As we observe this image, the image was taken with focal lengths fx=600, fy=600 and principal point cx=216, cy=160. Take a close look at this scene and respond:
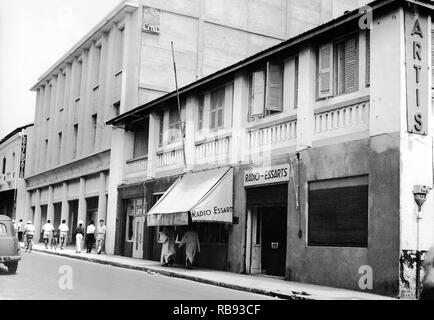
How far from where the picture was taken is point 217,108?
22047 mm

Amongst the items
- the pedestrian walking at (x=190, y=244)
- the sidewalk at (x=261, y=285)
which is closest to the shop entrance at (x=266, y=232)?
the sidewalk at (x=261, y=285)

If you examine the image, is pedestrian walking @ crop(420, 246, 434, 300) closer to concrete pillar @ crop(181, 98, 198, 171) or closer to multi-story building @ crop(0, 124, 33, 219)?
concrete pillar @ crop(181, 98, 198, 171)

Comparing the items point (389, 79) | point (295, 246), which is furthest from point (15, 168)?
point (389, 79)

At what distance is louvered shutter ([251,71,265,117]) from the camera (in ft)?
63.5

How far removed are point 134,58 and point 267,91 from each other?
1320 centimetres

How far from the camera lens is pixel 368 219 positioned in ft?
49.0

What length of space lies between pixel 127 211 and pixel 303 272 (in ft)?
45.5

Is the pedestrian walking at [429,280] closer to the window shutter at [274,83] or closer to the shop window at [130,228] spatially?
the window shutter at [274,83]

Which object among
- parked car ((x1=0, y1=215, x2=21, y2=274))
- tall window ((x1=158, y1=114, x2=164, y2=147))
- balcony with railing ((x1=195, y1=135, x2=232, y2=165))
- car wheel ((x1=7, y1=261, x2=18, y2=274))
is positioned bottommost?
car wheel ((x1=7, y1=261, x2=18, y2=274))

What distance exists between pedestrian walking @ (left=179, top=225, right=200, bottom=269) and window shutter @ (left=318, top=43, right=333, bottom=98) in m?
7.14

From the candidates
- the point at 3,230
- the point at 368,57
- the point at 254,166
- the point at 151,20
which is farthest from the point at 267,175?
the point at 151,20

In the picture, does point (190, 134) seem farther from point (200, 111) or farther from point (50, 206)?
point (50, 206)

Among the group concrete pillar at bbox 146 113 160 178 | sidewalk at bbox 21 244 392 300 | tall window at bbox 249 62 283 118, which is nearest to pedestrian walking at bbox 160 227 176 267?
sidewalk at bbox 21 244 392 300
